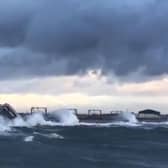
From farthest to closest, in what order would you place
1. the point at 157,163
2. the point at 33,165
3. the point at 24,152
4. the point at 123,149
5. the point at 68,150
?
the point at 123,149 → the point at 68,150 → the point at 24,152 → the point at 157,163 → the point at 33,165

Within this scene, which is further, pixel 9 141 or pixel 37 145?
pixel 9 141

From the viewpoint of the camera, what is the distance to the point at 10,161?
302 feet

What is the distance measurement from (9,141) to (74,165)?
156 feet

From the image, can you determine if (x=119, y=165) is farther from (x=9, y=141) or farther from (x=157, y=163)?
(x=9, y=141)

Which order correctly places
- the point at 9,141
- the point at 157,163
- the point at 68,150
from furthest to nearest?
the point at 9,141, the point at 68,150, the point at 157,163

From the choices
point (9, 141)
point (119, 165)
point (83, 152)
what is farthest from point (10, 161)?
point (9, 141)

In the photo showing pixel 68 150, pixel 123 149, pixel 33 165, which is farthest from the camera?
pixel 123 149

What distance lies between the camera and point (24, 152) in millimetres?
107375

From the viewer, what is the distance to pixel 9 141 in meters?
135

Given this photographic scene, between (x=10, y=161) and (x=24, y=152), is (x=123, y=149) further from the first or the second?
(x=10, y=161)

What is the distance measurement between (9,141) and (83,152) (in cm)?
2576

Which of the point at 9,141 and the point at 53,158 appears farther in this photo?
the point at 9,141

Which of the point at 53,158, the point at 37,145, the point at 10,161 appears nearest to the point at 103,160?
the point at 53,158

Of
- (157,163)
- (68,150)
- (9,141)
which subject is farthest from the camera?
(9,141)
